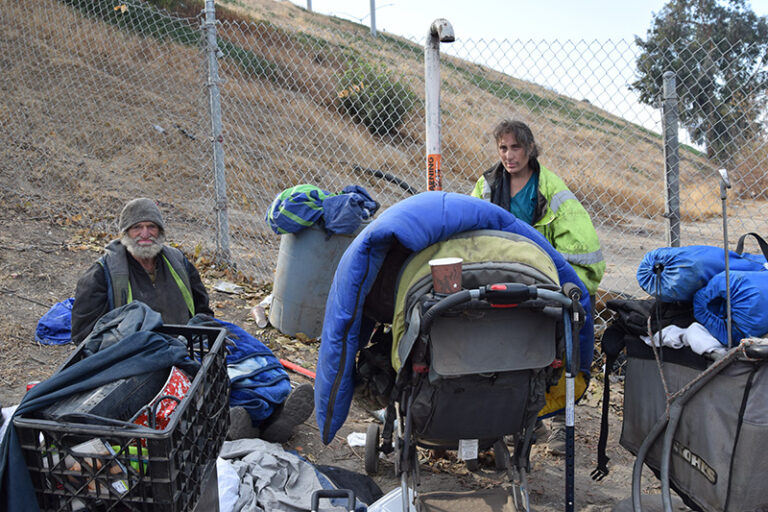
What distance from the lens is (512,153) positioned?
3.52m

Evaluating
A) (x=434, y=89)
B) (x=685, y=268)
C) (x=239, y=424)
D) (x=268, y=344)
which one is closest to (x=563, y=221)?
(x=685, y=268)

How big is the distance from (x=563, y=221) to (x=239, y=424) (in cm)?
204

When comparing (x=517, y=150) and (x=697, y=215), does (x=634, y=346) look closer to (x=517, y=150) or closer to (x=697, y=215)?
(x=517, y=150)

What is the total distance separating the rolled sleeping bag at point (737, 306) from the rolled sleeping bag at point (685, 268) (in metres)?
0.05

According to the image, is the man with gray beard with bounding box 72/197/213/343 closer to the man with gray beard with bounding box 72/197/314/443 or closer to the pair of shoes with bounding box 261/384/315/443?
the man with gray beard with bounding box 72/197/314/443

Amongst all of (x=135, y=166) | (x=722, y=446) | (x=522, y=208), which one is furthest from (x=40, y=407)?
(x=135, y=166)

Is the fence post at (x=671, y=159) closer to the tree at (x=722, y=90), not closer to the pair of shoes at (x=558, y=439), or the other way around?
the tree at (x=722, y=90)

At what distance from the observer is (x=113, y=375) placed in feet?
6.56

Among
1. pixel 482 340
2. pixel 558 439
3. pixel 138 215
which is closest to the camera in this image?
pixel 482 340

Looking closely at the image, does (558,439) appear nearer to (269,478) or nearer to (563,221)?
(563,221)

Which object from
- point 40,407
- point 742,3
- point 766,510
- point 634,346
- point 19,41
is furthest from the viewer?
point 742,3

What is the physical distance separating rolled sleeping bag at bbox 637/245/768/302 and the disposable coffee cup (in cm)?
95

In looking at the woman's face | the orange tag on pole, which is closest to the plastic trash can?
the orange tag on pole

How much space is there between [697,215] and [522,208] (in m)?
2.71
